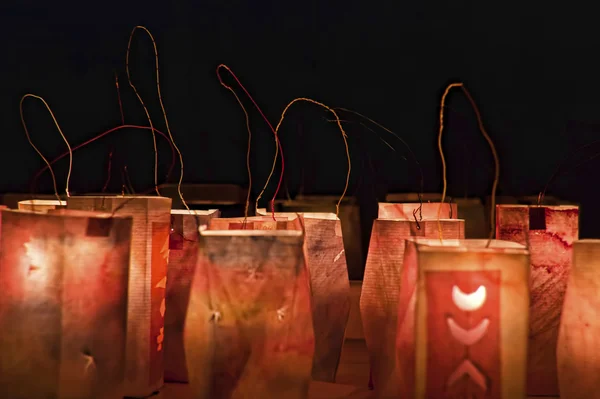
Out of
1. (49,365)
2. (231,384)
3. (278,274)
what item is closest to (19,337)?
(49,365)

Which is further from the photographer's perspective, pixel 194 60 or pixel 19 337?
pixel 194 60

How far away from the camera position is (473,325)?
167cm

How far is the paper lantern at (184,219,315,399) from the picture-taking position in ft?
5.65

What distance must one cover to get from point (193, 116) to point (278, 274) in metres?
2.44

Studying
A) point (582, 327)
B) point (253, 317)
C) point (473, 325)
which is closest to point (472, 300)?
point (473, 325)

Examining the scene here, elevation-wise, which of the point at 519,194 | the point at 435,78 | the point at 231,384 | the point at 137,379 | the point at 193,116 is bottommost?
the point at 137,379

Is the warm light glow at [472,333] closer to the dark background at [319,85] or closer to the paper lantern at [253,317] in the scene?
the paper lantern at [253,317]

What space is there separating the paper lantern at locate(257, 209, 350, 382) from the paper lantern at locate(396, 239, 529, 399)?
795mm

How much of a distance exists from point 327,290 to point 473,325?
87cm

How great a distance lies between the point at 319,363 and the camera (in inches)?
Answer: 97.8

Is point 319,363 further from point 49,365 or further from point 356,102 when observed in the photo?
point 356,102

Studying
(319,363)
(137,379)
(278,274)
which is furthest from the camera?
(319,363)

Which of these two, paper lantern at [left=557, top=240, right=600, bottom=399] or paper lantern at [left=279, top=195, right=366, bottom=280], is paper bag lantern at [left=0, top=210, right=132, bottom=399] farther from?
paper lantern at [left=279, top=195, right=366, bottom=280]

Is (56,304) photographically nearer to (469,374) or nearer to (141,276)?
(141,276)
